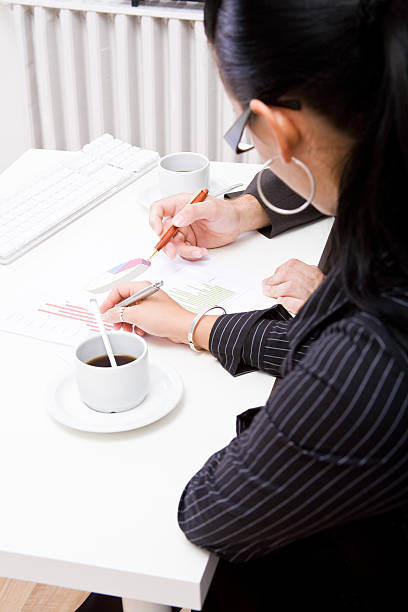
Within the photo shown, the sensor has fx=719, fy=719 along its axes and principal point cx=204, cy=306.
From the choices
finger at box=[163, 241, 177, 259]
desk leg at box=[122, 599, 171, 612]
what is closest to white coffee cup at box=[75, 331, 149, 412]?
desk leg at box=[122, 599, 171, 612]

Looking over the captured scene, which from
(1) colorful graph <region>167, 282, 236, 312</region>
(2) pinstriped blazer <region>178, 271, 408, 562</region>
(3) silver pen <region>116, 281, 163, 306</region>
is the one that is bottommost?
(1) colorful graph <region>167, 282, 236, 312</region>

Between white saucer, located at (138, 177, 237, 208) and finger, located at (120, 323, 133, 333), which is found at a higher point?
finger, located at (120, 323, 133, 333)

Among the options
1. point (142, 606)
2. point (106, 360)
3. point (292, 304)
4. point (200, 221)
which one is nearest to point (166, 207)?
point (200, 221)

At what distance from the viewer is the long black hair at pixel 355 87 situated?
0.57 m

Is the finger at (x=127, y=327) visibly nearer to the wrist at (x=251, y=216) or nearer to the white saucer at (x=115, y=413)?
the white saucer at (x=115, y=413)

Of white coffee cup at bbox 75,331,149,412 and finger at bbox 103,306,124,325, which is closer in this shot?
white coffee cup at bbox 75,331,149,412

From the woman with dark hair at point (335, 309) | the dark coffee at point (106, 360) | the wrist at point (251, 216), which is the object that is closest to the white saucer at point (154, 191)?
the wrist at point (251, 216)

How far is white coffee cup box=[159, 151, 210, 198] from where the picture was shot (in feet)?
4.46

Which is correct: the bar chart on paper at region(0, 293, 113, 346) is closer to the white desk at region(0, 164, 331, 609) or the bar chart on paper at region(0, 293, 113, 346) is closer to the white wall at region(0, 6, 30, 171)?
the white desk at region(0, 164, 331, 609)

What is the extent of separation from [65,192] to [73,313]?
431 mm

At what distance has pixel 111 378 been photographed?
823 millimetres

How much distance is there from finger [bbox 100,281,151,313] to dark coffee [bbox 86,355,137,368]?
0.55 ft

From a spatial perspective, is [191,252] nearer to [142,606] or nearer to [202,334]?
[202,334]

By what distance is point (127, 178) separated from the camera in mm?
1492
